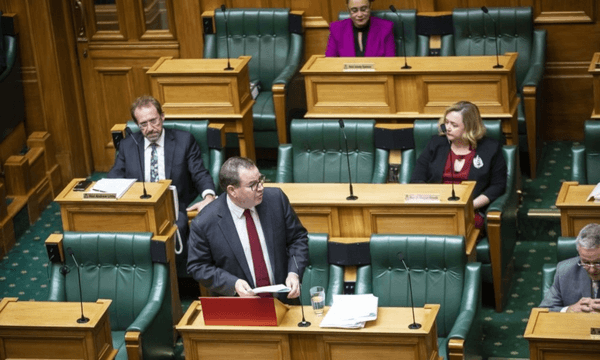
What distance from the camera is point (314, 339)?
15.2 ft

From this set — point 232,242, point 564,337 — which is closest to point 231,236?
point 232,242

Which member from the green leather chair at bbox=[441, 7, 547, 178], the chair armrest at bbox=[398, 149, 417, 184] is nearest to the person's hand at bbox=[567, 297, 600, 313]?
the chair armrest at bbox=[398, 149, 417, 184]

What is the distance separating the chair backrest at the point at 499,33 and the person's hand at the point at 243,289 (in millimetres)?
3257

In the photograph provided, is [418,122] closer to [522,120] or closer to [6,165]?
[522,120]

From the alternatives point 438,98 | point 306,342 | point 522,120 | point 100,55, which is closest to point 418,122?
point 438,98

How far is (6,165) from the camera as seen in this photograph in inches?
295

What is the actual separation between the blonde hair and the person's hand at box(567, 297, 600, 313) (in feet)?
4.60

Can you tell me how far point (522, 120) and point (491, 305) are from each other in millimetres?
1404

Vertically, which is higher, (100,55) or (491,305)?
(100,55)

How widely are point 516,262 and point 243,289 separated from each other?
2282mm

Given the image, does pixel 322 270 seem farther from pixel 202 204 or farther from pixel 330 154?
pixel 330 154

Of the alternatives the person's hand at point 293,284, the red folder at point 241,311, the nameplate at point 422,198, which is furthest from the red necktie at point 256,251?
the nameplate at point 422,198

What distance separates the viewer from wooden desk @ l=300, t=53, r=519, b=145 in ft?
22.1

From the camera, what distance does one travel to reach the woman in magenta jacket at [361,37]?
24.3ft
